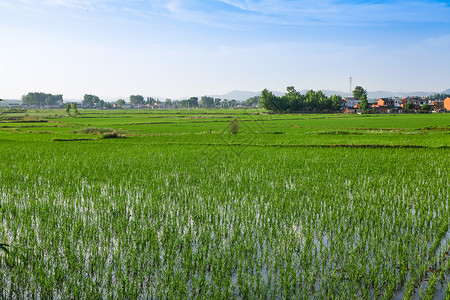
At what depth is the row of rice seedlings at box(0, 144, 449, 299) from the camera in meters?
3.41

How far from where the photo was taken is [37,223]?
522 centimetres

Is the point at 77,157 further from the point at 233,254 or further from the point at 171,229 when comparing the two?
the point at 233,254

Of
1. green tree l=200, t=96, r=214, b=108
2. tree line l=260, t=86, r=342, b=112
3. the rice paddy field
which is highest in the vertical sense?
green tree l=200, t=96, r=214, b=108

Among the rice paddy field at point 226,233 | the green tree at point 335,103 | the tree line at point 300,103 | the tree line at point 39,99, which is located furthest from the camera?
the tree line at point 39,99

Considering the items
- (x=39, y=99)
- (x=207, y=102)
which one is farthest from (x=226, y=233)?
(x=207, y=102)

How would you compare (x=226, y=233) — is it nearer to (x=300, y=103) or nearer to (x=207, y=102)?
(x=300, y=103)

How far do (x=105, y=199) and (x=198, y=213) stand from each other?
193cm

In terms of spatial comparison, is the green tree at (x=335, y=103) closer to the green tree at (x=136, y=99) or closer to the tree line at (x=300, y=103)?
the tree line at (x=300, y=103)

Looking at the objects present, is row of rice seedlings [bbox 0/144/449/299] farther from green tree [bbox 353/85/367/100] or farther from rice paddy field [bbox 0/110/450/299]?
green tree [bbox 353/85/367/100]

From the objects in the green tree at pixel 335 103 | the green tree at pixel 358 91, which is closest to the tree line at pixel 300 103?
the green tree at pixel 335 103

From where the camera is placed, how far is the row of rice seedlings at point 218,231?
134 inches

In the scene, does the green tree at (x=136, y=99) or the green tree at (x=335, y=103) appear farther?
the green tree at (x=136, y=99)

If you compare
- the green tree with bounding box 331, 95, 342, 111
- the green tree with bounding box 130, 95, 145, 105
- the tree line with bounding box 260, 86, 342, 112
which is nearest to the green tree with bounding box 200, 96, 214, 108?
the green tree with bounding box 130, 95, 145, 105

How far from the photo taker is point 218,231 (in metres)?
4.74
